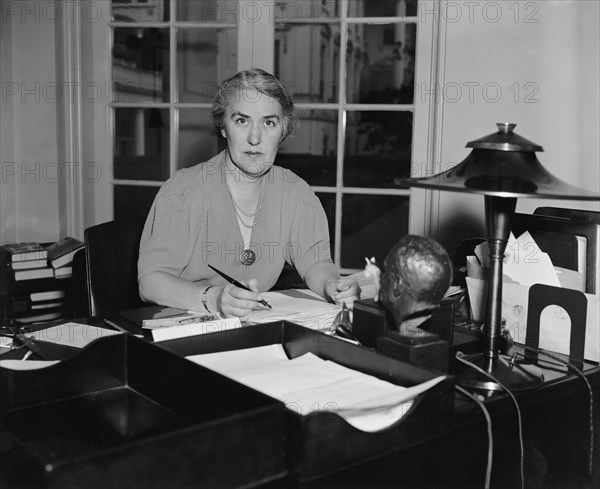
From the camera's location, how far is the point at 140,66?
3.81 metres

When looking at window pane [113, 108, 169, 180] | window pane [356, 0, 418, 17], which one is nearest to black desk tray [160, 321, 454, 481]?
window pane [113, 108, 169, 180]

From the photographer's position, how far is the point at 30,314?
3402mm

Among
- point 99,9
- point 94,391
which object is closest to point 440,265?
point 94,391

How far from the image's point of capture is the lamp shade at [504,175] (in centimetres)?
135

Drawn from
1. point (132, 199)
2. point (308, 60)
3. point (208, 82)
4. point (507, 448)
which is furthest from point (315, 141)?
point (507, 448)

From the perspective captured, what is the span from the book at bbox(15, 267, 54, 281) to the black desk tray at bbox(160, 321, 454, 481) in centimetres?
223

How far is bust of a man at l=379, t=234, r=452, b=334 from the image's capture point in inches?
51.4

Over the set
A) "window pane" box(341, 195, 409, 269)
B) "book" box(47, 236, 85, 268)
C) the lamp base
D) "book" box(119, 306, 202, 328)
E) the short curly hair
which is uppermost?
the short curly hair

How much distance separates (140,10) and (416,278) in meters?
2.91

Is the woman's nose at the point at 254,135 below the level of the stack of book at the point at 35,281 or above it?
above

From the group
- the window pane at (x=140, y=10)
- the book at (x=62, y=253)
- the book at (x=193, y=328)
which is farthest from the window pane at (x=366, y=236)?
the book at (x=193, y=328)

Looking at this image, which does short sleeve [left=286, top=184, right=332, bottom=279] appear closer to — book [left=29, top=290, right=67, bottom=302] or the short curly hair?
the short curly hair

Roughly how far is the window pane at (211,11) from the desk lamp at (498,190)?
7.65ft

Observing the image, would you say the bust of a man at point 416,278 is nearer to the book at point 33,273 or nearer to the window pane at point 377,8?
the book at point 33,273
